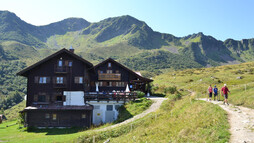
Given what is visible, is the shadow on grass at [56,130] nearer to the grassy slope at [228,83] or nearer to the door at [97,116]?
the door at [97,116]

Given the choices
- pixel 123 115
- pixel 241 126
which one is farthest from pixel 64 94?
pixel 241 126

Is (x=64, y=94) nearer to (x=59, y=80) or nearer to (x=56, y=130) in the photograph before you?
(x=59, y=80)

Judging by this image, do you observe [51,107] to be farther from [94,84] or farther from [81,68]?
[94,84]

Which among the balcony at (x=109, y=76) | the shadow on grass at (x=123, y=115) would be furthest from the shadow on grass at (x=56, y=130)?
the balcony at (x=109, y=76)

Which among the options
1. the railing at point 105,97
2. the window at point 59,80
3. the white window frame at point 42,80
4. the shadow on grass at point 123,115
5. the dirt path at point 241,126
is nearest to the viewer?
the dirt path at point 241,126

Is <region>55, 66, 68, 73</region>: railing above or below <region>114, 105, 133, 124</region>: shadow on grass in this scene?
above

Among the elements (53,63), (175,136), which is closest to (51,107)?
(53,63)

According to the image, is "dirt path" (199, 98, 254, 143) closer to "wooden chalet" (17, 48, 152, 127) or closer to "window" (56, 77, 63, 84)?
"wooden chalet" (17, 48, 152, 127)

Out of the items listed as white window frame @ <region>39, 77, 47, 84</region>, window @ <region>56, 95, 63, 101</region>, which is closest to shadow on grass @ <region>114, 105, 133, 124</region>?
window @ <region>56, 95, 63, 101</region>

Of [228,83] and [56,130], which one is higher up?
[228,83]

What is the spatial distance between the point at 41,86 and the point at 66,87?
14.0ft

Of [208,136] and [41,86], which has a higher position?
[41,86]

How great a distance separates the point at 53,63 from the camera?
36.0 metres

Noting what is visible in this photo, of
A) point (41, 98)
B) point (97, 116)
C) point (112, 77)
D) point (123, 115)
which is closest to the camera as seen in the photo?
point (123, 115)
